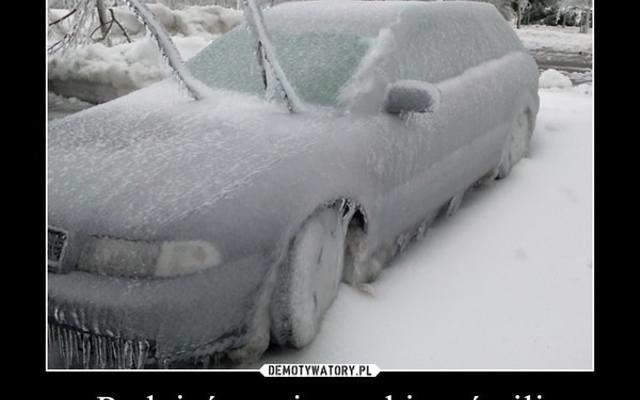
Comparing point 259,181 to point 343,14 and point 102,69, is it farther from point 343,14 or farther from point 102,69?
point 102,69

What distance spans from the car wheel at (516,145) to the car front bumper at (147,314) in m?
2.83

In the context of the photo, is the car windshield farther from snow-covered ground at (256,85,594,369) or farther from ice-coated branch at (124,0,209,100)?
snow-covered ground at (256,85,594,369)

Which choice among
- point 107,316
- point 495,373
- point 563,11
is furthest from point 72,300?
point 563,11

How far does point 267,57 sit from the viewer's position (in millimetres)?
3439

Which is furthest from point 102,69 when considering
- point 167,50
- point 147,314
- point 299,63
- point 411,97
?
point 147,314

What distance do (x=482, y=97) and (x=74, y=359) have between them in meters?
2.87

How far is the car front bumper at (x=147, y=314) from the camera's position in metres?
2.35

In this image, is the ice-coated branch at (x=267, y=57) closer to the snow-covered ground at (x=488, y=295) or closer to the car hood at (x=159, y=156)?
the car hood at (x=159, y=156)

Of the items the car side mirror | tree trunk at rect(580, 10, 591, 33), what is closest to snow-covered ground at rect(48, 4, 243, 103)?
the car side mirror

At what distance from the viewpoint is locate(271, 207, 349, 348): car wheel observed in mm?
2654

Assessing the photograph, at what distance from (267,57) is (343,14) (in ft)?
2.56

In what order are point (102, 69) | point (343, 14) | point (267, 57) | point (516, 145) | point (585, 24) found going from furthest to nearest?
point (585, 24)
point (102, 69)
point (516, 145)
point (343, 14)
point (267, 57)

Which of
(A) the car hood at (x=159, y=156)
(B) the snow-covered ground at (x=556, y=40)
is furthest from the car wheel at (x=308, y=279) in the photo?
(B) the snow-covered ground at (x=556, y=40)

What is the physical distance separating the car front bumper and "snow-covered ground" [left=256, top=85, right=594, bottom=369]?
418 millimetres
